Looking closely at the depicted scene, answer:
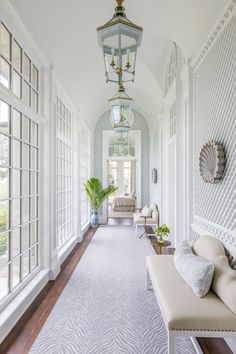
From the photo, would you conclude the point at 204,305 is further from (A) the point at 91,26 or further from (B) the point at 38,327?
(A) the point at 91,26

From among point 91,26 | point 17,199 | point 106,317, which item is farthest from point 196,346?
point 91,26

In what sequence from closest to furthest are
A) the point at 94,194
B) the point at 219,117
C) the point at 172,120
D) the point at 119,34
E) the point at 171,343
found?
the point at 171,343 → the point at 119,34 → the point at 219,117 → the point at 172,120 → the point at 94,194

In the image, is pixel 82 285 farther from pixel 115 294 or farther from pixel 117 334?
pixel 117 334

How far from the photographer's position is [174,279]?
2500 millimetres

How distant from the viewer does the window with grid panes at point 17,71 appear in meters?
2.63

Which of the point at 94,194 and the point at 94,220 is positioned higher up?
the point at 94,194

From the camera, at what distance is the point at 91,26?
3.88m

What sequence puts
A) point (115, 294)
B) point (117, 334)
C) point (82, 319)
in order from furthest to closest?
point (115, 294), point (82, 319), point (117, 334)

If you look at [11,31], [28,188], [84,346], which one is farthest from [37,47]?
[84,346]

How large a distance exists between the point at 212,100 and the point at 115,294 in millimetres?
2640

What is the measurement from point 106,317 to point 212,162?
2.00m

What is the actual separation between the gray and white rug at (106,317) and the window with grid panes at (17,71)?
246 centimetres

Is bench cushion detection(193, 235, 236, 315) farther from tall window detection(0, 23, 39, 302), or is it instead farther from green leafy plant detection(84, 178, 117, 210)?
green leafy plant detection(84, 178, 117, 210)

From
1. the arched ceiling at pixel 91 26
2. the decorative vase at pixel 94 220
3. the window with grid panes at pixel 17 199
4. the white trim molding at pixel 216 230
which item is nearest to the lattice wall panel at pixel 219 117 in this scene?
the white trim molding at pixel 216 230
